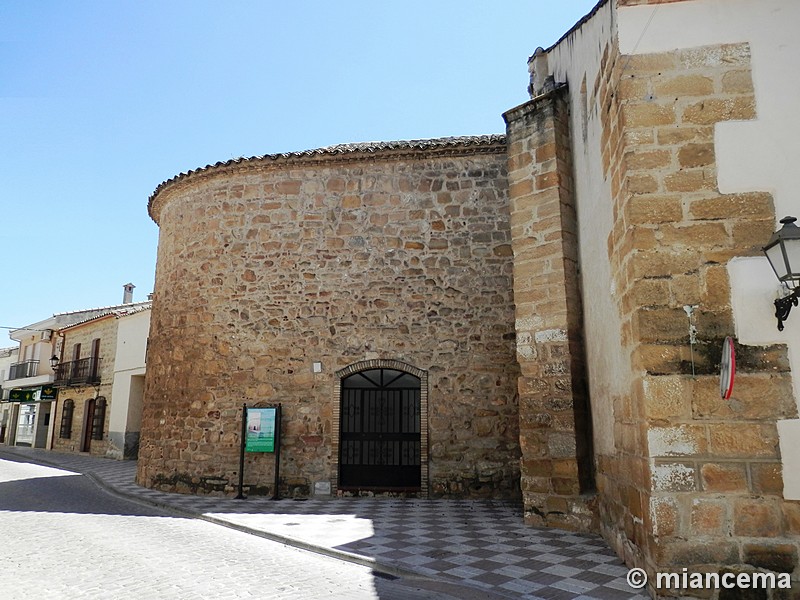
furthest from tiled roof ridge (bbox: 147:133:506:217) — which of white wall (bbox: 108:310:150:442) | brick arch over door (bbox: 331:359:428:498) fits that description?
white wall (bbox: 108:310:150:442)

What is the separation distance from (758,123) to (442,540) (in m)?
4.48

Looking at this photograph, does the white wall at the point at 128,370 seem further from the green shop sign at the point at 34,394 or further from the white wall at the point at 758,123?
the white wall at the point at 758,123

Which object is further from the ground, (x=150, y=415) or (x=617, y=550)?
(x=150, y=415)

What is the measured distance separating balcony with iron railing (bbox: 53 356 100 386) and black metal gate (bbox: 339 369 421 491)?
14.1 metres

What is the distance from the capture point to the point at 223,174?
10023 mm

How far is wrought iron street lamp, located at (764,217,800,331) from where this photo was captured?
3611 millimetres

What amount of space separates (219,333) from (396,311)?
296 cm

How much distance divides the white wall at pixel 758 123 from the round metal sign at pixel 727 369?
15 cm

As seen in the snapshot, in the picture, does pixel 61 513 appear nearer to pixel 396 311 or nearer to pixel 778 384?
pixel 396 311

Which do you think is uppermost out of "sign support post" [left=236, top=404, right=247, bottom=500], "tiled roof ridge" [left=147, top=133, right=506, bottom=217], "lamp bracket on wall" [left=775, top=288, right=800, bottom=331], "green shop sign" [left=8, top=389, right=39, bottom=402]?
"tiled roof ridge" [left=147, top=133, right=506, bottom=217]

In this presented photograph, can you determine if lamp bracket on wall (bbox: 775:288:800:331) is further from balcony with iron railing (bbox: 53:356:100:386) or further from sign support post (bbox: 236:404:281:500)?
balcony with iron railing (bbox: 53:356:100:386)

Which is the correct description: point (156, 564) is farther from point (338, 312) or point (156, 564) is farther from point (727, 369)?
point (338, 312)

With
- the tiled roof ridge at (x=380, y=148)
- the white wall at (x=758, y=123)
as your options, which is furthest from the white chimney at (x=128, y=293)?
the white wall at (x=758, y=123)

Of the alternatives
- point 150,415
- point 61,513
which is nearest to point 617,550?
point 61,513
